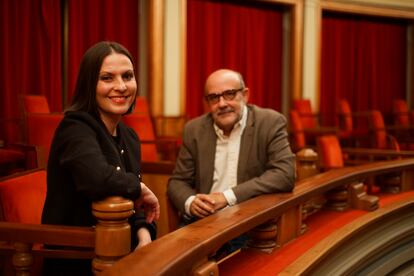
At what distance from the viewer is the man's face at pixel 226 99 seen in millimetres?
2318

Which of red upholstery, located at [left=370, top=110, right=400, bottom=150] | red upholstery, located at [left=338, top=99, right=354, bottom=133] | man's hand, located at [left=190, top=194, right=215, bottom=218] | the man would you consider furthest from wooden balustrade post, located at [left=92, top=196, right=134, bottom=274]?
red upholstery, located at [left=338, top=99, right=354, bottom=133]

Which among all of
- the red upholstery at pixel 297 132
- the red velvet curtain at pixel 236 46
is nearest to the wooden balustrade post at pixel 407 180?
the red upholstery at pixel 297 132

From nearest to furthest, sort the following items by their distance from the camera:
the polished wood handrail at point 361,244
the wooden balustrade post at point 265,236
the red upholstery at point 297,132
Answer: the polished wood handrail at point 361,244, the wooden balustrade post at point 265,236, the red upholstery at point 297,132

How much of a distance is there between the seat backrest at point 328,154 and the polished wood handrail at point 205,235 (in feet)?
4.48

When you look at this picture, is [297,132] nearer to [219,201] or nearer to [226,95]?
[226,95]

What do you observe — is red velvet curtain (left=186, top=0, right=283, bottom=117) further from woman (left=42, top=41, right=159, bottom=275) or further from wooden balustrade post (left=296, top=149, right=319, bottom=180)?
woman (left=42, top=41, right=159, bottom=275)

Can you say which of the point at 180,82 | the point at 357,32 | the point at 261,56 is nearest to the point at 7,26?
the point at 180,82

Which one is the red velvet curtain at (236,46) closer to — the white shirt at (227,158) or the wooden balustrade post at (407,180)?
the wooden balustrade post at (407,180)

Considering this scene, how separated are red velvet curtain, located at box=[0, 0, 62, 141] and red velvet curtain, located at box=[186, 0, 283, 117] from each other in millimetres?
1778

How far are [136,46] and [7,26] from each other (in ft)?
4.88

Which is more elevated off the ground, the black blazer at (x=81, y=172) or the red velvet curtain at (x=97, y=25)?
the red velvet curtain at (x=97, y=25)

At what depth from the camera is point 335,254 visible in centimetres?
181

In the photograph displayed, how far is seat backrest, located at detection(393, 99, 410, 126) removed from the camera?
816 cm

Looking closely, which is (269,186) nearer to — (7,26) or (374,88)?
(7,26)
